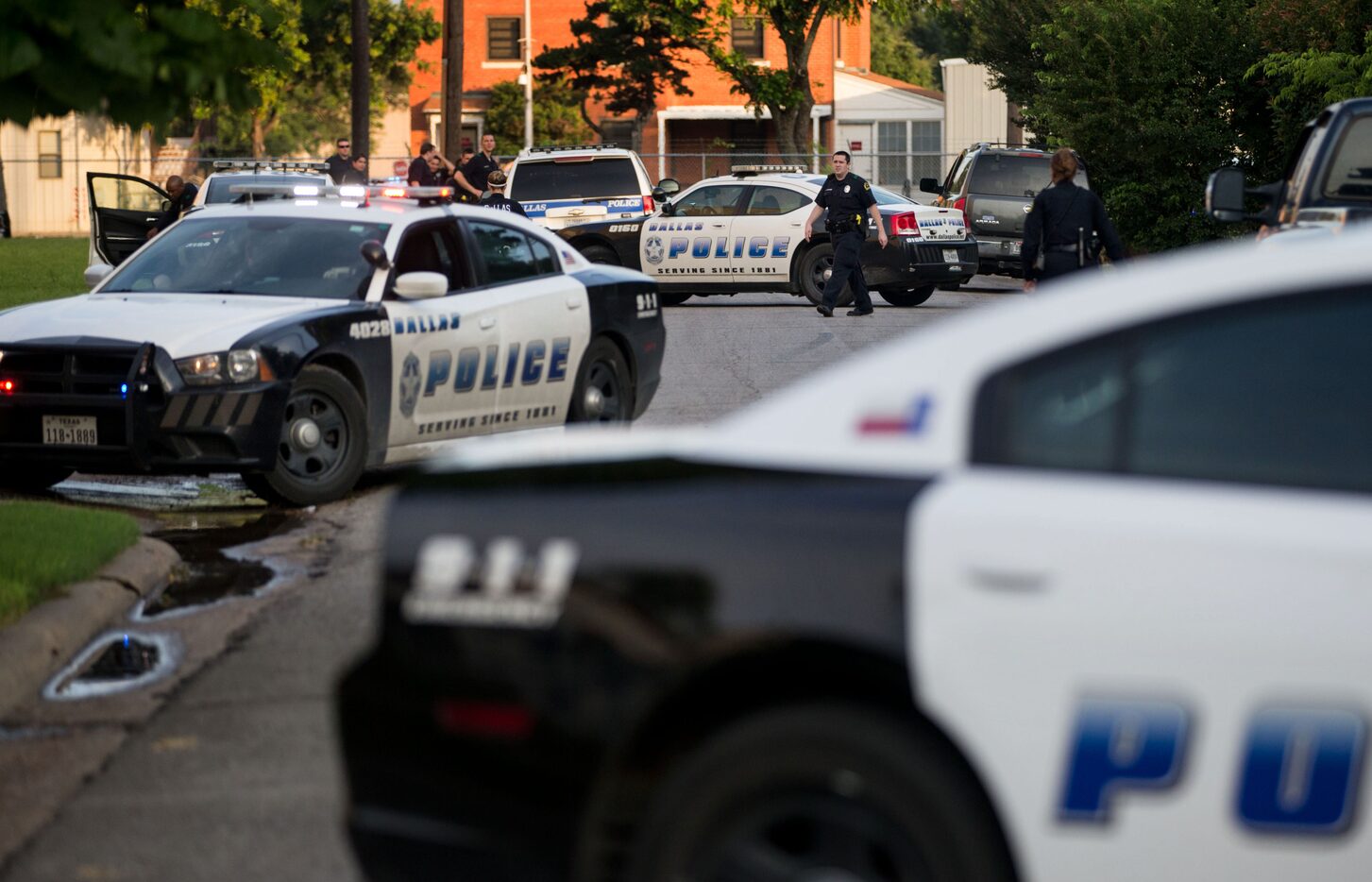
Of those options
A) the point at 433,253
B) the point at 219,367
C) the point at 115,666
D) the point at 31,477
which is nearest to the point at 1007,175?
the point at 433,253

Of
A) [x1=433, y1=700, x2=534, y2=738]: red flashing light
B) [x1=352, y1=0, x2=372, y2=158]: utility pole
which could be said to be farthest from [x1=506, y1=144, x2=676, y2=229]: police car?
[x1=433, y1=700, x2=534, y2=738]: red flashing light

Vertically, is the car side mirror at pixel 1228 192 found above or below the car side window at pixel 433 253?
above

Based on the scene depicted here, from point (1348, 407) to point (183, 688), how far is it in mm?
4554

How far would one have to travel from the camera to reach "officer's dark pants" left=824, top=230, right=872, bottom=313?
857 inches

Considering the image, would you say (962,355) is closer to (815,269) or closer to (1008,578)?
(1008,578)

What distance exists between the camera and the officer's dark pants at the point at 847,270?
21.8 metres

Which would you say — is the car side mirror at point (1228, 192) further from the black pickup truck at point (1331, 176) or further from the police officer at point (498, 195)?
the police officer at point (498, 195)

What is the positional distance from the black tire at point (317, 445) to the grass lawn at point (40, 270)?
1316cm

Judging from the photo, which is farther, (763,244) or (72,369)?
(763,244)

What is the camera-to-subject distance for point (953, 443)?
140 inches

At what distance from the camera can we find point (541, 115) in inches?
2520

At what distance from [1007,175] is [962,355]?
25.5 metres

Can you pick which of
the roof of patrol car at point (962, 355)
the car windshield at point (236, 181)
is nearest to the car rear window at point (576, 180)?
the car windshield at point (236, 181)

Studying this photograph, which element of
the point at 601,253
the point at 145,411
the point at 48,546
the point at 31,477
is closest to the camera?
the point at 48,546
